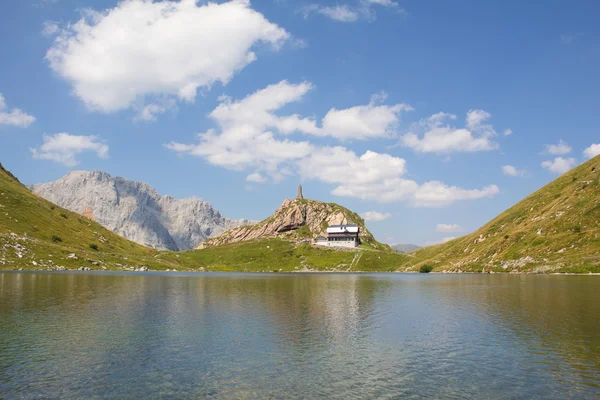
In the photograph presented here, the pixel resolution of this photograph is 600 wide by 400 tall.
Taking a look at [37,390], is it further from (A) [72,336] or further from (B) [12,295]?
(B) [12,295]

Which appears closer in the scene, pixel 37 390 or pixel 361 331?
pixel 37 390

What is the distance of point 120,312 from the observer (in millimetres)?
66750

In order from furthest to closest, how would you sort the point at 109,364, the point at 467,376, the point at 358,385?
the point at 109,364
the point at 467,376
the point at 358,385

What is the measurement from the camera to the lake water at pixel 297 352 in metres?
30.4

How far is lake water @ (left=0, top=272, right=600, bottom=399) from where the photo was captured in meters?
30.4

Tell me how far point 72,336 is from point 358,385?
36128mm

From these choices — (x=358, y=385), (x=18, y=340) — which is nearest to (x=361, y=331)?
(x=358, y=385)

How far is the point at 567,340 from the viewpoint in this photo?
45406mm

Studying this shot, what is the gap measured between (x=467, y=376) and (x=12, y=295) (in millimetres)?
93347

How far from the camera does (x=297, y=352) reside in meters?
41.6

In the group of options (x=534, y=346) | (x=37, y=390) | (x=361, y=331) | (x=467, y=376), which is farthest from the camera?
(x=361, y=331)

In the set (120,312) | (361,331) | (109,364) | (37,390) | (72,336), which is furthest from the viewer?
(120,312)

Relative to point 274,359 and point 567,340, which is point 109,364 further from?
point 567,340

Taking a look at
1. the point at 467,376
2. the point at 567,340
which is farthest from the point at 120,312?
the point at 567,340
